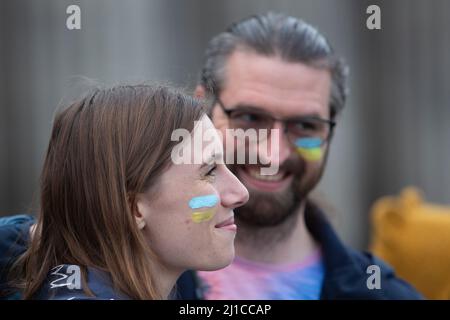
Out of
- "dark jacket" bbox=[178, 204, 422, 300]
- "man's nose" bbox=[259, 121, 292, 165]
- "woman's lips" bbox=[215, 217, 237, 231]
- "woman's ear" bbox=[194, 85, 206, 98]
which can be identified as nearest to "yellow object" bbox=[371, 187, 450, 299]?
"dark jacket" bbox=[178, 204, 422, 300]

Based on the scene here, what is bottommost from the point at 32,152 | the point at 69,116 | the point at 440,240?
the point at 440,240

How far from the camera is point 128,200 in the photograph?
1.81 meters

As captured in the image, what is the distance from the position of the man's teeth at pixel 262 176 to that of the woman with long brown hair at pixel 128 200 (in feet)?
2.04

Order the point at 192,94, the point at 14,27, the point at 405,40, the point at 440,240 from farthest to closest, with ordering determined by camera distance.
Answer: the point at 405,40
the point at 14,27
the point at 440,240
the point at 192,94

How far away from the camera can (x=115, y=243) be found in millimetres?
1792

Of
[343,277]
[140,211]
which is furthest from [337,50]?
[140,211]

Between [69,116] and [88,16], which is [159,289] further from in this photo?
[88,16]

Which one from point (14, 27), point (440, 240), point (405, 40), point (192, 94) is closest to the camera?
point (192, 94)

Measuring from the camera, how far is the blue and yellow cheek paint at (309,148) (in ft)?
8.41

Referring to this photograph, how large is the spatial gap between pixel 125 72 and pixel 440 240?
2.26 meters

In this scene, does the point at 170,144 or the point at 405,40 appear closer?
A: the point at 170,144

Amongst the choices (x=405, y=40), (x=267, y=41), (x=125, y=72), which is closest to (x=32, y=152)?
(x=125, y=72)

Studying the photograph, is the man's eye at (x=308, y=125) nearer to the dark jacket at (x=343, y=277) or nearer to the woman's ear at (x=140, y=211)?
the dark jacket at (x=343, y=277)

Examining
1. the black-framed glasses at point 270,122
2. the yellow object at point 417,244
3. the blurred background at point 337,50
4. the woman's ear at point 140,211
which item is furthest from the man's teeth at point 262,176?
the blurred background at point 337,50
